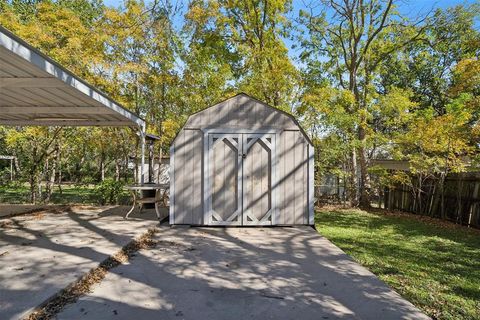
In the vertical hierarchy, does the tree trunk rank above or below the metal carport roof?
below

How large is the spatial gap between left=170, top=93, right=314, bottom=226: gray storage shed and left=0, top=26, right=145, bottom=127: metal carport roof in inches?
67.9

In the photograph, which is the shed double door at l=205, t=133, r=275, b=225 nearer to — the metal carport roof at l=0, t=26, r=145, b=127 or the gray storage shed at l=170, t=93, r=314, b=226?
the gray storage shed at l=170, t=93, r=314, b=226

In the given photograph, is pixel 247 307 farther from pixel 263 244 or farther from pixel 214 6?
pixel 214 6

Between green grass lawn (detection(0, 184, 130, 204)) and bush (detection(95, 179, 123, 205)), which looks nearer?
bush (detection(95, 179, 123, 205))

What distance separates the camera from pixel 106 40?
1026 cm

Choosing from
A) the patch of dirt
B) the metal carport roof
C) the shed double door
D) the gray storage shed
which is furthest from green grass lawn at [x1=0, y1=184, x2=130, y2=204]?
the patch of dirt

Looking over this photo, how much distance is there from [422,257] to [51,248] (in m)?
5.05

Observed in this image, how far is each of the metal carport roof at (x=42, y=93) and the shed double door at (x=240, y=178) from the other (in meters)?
2.21

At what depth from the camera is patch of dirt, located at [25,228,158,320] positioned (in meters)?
2.44

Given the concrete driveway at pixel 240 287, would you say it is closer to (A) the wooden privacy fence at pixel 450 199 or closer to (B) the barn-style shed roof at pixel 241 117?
(B) the barn-style shed roof at pixel 241 117

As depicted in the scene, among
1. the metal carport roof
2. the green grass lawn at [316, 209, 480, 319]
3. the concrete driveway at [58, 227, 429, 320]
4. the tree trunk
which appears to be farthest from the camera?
the tree trunk

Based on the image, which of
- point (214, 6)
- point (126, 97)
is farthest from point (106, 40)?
point (214, 6)

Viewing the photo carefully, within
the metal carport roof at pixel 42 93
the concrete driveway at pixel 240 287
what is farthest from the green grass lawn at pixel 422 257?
the metal carport roof at pixel 42 93

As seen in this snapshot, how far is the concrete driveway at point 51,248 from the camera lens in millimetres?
2709
